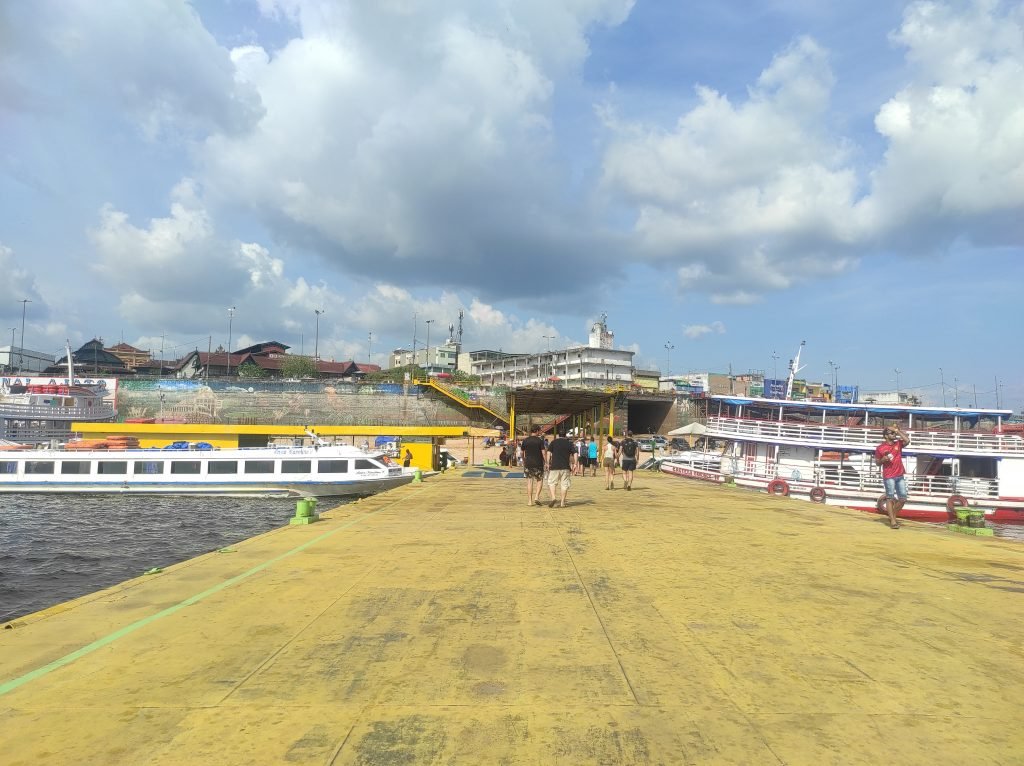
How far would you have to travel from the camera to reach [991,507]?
2408cm

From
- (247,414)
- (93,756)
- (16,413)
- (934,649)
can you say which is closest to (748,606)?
(934,649)

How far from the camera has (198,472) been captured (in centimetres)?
2891

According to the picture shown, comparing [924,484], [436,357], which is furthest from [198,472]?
[436,357]

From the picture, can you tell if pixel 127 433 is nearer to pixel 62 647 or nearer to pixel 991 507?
pixel 62 647

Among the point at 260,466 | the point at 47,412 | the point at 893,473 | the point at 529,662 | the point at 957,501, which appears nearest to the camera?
the point at 529,662

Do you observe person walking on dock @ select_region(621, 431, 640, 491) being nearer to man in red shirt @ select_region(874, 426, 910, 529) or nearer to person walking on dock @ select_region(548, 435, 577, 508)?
person walking on dock @ select_region(548, 435, 577, 508)

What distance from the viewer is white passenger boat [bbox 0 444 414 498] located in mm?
28234

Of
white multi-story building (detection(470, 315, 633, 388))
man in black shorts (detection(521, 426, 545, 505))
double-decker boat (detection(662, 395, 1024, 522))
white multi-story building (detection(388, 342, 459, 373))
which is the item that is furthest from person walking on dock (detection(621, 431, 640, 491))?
white multi-story building (detection(388, 342, 459, 373))

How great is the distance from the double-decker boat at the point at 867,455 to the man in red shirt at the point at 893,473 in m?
13.3

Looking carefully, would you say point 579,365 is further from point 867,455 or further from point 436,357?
point 867,455

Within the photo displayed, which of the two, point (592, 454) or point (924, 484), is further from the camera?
point (592, 454)

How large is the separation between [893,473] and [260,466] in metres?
25.5

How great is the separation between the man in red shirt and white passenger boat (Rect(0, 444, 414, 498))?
20.6 meters

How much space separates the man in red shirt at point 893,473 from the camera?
11164 millimetres
